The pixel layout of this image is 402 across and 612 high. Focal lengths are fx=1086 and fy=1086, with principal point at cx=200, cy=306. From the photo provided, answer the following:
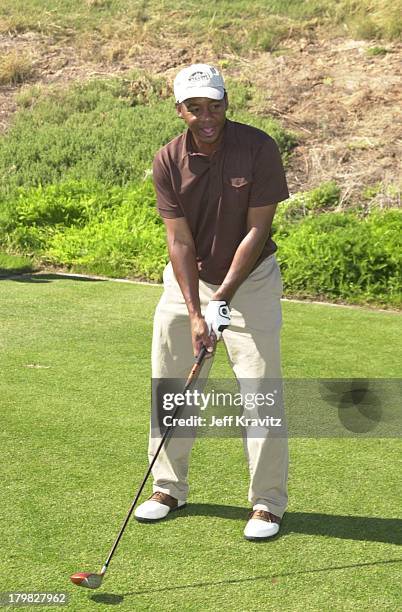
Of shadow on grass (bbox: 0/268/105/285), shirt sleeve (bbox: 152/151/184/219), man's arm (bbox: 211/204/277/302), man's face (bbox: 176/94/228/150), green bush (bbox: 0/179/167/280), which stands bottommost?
shadow on grass (bbox: 0/268/105/285)

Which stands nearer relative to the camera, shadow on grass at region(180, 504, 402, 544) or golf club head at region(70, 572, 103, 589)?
golf club head at region(70, 572, 103, 589)

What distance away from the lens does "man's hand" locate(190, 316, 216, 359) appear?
15.8 feet

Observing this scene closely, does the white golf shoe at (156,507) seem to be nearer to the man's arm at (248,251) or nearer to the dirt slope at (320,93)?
the man's arm at (248,251)

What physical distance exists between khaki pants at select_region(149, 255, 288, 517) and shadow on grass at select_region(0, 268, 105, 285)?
6206 mm

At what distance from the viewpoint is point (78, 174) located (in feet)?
49.7

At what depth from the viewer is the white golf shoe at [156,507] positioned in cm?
507

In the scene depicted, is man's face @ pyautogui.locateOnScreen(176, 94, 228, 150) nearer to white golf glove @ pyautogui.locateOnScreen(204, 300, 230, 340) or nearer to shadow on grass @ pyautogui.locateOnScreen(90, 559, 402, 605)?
white golf glove @ pyautogui.locateOnScreen(204, 300, 230, 340)

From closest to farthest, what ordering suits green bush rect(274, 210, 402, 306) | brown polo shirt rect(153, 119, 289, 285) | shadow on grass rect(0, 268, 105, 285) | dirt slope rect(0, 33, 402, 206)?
1. brown polo shirt rect(153, 119, 289, 285)
2. green bush rect(274, 210, 402, 306)
3. shadow on grass rect(0, 268, 105, 285)
4. dirt slope rect(0, 33, 402, 206)

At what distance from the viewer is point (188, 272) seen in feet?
16.1

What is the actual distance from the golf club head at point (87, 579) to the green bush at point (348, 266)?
21.3 feet

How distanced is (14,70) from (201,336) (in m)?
14.9

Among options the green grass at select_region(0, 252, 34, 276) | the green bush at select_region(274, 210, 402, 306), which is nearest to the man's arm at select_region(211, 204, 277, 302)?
the green bush at select_region(274, 210, 402, 306)

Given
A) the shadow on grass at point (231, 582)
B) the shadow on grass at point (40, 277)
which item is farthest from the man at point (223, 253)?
the shadow on grass at point (40, 277)

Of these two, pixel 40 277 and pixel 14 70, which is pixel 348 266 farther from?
pixel 14 70
